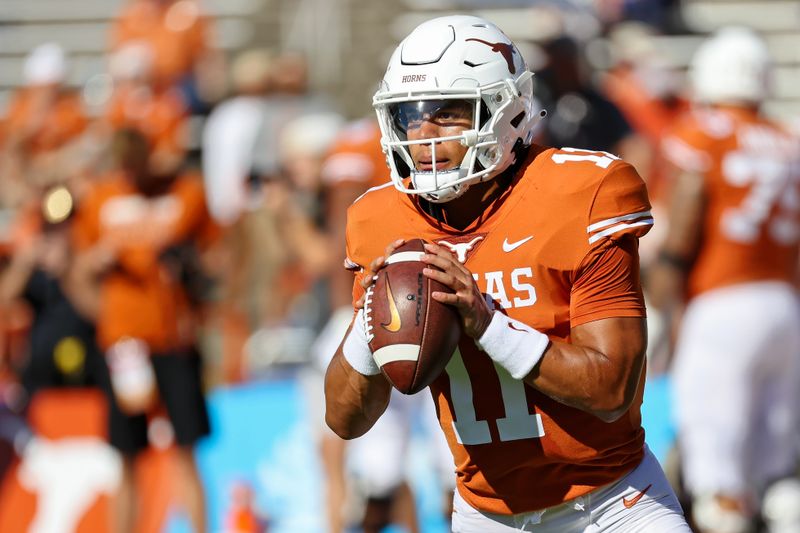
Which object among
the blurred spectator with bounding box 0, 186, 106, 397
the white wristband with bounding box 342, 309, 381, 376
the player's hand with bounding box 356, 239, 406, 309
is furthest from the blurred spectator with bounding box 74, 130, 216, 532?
the player's hand with bounding box 356, 239, 406, 309

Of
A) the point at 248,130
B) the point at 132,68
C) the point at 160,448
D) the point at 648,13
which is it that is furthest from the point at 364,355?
the point at 648,13

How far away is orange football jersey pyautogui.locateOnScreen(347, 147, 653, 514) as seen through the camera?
306 centimetres

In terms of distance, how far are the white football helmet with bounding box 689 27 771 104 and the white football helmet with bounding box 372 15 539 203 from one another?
328 centimetres

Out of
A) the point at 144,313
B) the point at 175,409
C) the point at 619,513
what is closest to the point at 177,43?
the point at 144,313

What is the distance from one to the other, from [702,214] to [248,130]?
12.9ft

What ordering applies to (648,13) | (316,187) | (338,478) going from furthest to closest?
(648,13) → (316,187) → (338,478)

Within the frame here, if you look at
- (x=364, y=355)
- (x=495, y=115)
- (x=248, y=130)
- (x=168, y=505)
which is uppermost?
(x=495, y=115)

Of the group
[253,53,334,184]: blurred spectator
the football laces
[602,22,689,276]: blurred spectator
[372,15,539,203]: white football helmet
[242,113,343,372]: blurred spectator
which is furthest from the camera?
[253,53,334,184]: blurred spectator

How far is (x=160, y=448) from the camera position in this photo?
726 cm

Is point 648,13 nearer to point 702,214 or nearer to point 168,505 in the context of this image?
point 702,214

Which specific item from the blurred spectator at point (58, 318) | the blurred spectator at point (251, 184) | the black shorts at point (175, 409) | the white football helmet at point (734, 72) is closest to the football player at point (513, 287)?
the white football helmet at point (734, 72)

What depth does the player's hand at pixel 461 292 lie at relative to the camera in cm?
291

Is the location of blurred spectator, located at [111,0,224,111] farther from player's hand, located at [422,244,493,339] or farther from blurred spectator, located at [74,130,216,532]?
player's hand, located at [422,244,493,339]

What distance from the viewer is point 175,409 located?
670 centimetres
